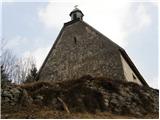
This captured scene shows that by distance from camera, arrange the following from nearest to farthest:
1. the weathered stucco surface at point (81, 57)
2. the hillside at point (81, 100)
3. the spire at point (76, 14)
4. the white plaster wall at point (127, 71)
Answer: the hillside at point (81, 100), the white plaster wall at point (127, 71), the weathered stucco surface at point (81, 57), the spire at point (76, 14)

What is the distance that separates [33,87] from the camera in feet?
59.6

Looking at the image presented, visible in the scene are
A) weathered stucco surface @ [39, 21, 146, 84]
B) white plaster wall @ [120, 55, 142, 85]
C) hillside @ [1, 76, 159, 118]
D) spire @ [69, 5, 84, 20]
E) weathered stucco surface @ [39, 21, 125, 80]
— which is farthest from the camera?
spire @ [69, 5, 84, 20]

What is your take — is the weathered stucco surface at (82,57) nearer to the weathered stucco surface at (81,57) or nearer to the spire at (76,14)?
the weathered stucco surface at (81,57)

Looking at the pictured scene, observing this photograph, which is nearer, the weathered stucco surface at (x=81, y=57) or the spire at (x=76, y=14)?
the weathered stucco surface at (x=81, y=57)

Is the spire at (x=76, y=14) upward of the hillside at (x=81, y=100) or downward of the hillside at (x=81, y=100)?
upward

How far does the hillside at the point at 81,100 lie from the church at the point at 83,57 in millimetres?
3192

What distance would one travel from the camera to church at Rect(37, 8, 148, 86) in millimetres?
23406

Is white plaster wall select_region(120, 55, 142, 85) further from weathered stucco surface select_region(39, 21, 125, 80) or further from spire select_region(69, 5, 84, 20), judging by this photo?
spire select_region(69, 5, 84, 20)

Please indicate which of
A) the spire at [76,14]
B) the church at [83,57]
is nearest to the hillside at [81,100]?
the church at [83,57]

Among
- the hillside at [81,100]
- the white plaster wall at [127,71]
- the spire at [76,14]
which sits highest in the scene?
the spire at [76,14]

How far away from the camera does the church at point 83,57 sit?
2341 cm

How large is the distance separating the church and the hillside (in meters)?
3.19

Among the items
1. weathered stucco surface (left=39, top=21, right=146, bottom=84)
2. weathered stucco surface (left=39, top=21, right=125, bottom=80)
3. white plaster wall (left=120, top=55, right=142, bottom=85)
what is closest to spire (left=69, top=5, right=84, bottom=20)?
weathered stucco surface (left=39, top=21, right=146, bottom=84)

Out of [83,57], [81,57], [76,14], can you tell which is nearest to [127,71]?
[83,57]
